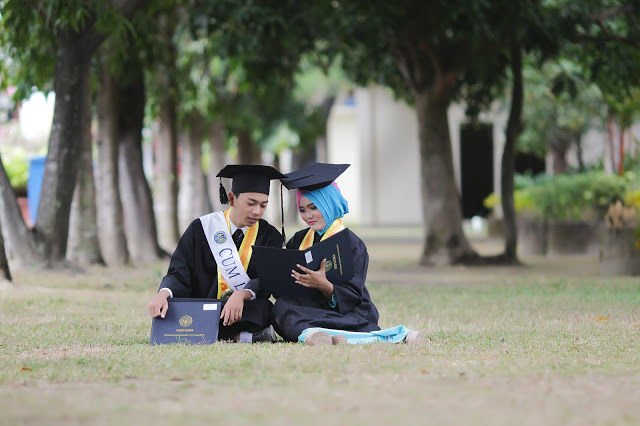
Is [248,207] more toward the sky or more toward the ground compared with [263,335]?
more toward the sky

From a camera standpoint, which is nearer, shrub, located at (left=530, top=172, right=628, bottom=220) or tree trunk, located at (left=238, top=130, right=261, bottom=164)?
shrub, located at (left=530, top=172, right=628, bottom=220)

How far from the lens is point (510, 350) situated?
28.4 feet

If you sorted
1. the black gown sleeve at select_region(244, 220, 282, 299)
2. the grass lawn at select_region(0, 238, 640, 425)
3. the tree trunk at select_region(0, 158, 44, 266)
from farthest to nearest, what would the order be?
the tree trunk at select_region(0, 158, 44, 266), the black gown sleeve at select_region(244, 220, 282, 299), the grass lawn at select_region(0, 238, 640, 425)

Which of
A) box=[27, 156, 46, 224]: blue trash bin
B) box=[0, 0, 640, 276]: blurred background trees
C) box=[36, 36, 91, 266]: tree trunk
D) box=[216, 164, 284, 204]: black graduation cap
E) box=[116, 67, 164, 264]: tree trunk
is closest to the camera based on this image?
box=[216, 164, 284, 204]: black graduation cap

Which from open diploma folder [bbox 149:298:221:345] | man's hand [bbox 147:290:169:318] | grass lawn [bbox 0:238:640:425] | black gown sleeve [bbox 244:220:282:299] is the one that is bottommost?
grass lawn [bbox 0:238:640:425]

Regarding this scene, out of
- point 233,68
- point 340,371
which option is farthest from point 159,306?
point 233,68

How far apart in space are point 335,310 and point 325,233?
20.4 inches

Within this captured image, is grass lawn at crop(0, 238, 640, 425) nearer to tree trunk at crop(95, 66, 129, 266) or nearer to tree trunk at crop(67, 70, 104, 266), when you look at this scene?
tree trunk at crop(67, 70, 104, 266)

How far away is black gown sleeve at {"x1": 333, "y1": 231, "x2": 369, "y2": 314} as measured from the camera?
887 cm

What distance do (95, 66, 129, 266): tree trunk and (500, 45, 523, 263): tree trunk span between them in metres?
5.90

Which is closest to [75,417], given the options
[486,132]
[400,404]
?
[400,404]

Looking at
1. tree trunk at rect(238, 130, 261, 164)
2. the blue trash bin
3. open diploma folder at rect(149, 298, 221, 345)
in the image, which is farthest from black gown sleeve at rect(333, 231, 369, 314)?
tree trunk at rect(238, 130, 261, 164)

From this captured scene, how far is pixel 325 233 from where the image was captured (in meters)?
8.95

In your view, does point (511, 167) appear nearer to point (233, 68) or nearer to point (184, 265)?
point (233, 68)
